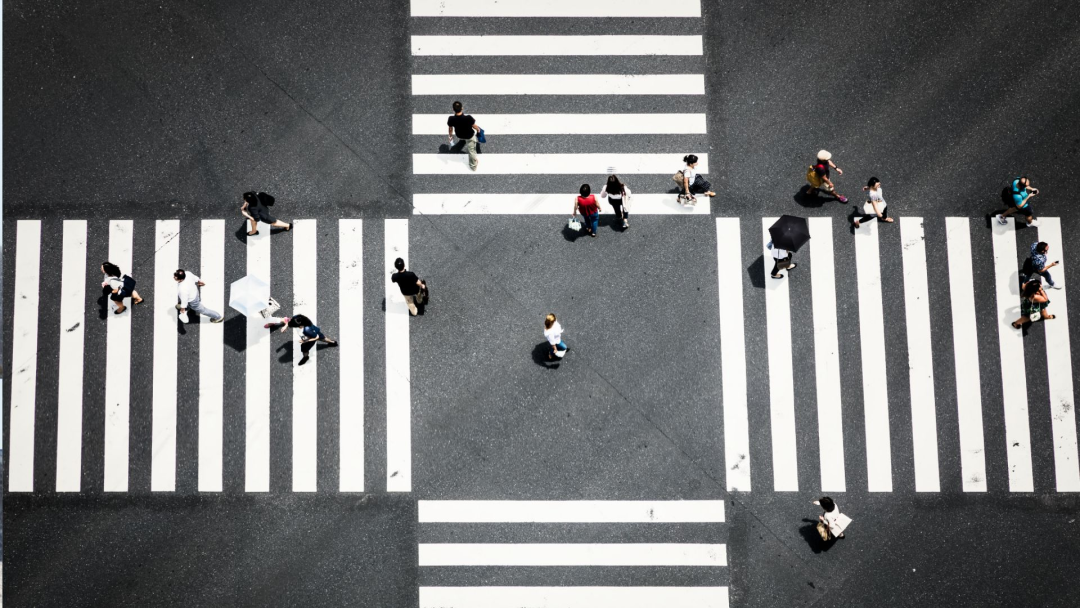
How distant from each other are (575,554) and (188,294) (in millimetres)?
8437

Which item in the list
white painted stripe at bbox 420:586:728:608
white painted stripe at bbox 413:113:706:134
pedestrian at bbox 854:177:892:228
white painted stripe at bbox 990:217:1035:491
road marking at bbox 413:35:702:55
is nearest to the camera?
white painted stripe at bbox 420:586:728:608

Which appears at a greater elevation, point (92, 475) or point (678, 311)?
point (678, 311)

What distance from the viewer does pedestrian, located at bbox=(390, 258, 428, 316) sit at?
13.7 meters

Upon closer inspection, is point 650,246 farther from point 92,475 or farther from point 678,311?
point 92,475

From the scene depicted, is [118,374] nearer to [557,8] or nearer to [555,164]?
[555,164]

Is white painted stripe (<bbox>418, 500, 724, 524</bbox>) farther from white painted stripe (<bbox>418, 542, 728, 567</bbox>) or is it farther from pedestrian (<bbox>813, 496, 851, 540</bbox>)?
pedestrian (<bbox>813, 496, 851, 540</bbox>)

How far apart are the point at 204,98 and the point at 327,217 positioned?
347 cm

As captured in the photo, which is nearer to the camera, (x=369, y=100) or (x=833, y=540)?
(x=833, y=540)

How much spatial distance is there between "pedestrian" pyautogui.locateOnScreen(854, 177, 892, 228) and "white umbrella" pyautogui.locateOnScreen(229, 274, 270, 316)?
36.6ft

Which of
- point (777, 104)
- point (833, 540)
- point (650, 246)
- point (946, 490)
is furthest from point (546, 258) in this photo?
point (946, 490)

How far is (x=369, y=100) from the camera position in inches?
607

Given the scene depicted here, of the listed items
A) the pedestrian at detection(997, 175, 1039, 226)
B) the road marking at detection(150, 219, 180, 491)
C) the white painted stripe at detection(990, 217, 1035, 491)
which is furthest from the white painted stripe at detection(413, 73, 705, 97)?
the white painted stripe at detection(990, 217, 1035, 491)

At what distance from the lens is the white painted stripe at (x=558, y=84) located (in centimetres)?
1540

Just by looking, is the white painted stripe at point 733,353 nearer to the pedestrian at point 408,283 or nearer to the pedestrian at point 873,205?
the pedestrian at point 873,205
